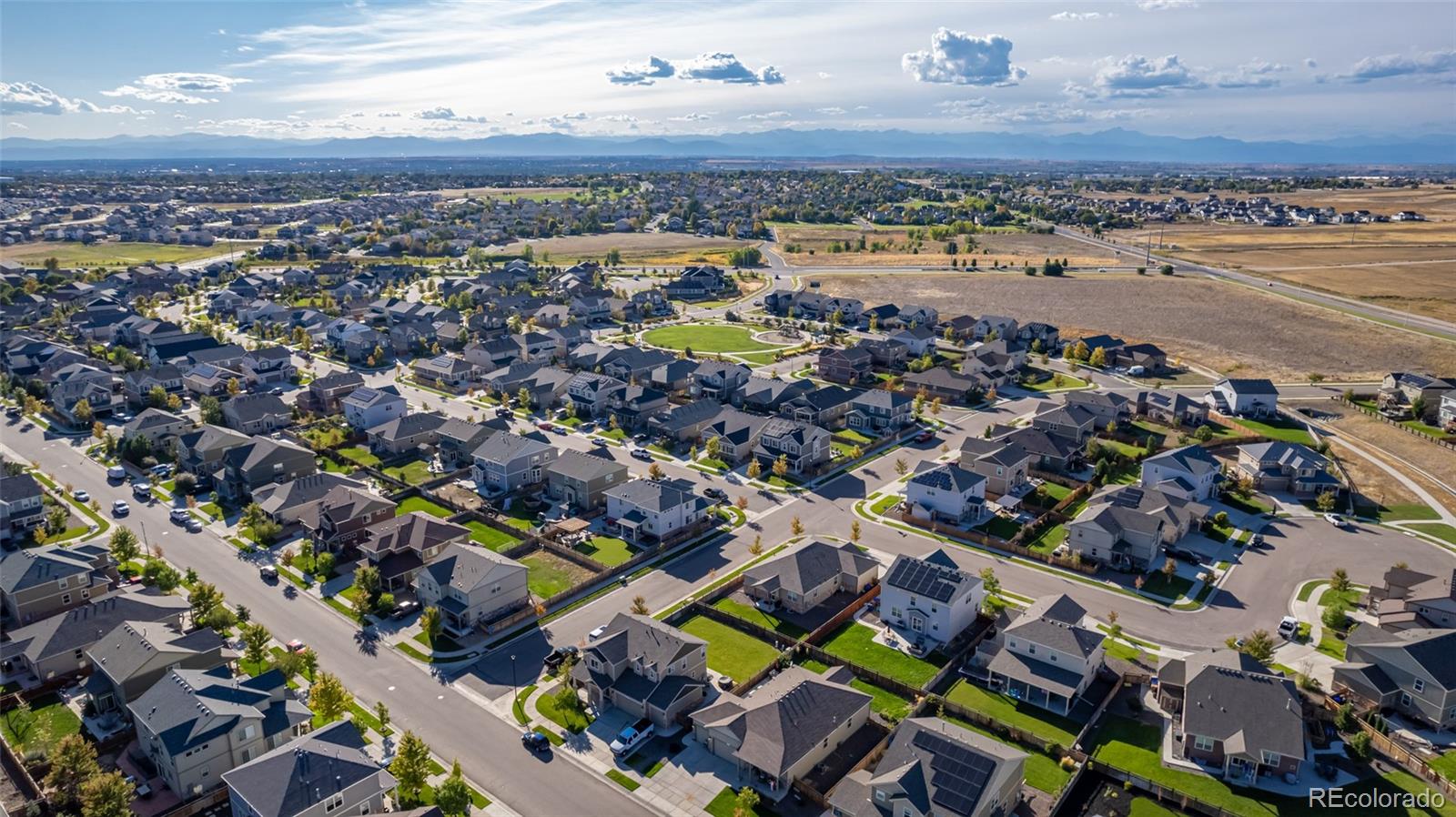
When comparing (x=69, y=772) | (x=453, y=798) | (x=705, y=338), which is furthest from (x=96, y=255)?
(x=453, y=798)

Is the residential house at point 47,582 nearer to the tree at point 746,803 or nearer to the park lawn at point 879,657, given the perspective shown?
the tree at point 746,803

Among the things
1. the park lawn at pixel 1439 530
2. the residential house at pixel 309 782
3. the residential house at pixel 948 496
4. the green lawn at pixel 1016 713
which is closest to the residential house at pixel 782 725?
the green lawn at pixel 1016 713

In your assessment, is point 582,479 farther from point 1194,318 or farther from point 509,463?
point 1194,318

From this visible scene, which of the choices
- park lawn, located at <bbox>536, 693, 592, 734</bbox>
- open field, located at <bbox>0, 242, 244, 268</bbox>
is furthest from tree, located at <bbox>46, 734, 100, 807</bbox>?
open field, located at <bbox>0, 242, 244, 268</bbox>

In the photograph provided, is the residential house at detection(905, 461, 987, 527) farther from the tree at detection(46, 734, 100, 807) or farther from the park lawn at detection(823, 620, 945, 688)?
the tree at detection(46, 734, 100, 807)

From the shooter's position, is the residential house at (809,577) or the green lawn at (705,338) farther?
the green lawn at (705,338)

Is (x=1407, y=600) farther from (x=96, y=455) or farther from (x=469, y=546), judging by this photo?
(x=96, y=455)
